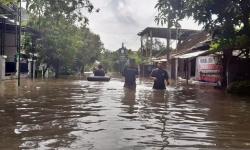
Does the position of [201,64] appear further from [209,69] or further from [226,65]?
[226,65]

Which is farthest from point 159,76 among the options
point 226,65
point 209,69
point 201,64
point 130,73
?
point 201,64

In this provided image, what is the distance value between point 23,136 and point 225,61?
2048cm

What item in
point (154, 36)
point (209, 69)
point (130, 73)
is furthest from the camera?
point (154, 36)

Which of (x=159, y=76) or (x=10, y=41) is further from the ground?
(x=10, y=41)

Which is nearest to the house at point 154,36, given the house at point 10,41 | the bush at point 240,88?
the house at point 10,41

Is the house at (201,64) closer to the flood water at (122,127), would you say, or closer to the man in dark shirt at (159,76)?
the man in dark shirt at (159,76)

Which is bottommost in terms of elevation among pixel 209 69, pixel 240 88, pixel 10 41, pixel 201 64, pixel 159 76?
pixel 240 88

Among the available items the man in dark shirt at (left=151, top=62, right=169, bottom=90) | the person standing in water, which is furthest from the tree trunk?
the person standing in water

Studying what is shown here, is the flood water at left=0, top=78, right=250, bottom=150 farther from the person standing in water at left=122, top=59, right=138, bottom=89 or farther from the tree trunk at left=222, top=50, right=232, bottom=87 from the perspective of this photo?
the tree trunk at left=222, top=50, right=232, bottom=87

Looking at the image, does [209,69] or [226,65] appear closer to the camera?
[226,65]

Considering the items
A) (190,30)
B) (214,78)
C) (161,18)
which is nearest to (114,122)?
(161,18)

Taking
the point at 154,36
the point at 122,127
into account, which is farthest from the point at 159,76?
the point at 154,36

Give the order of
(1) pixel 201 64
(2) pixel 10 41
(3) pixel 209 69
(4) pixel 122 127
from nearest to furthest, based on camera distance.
Result: (4) pixel 122 127 < (3) pixel 209 69 < (1) pixel 201 64 < (2) pixel 10 41

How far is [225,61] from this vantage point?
2742cm
